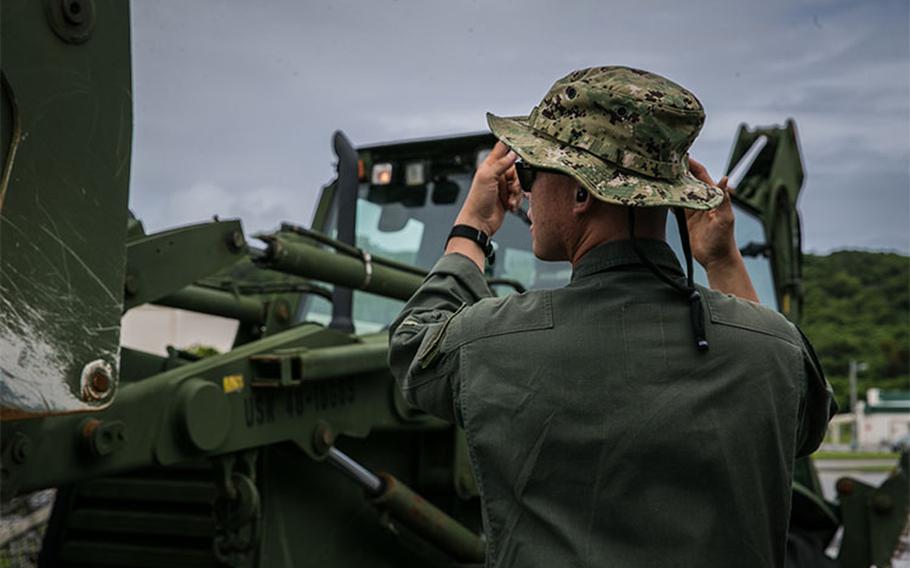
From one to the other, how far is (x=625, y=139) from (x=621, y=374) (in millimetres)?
352

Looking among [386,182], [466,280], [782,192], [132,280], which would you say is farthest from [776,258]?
[466,280]

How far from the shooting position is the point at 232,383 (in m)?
3.25

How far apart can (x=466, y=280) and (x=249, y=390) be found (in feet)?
5.28

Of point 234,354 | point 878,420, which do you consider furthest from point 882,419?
point 234,354

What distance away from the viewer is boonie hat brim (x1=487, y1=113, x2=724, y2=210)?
1.59 meters

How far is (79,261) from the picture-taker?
6.19 feet

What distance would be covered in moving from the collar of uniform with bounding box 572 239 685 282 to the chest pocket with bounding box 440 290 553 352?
0.25 feet

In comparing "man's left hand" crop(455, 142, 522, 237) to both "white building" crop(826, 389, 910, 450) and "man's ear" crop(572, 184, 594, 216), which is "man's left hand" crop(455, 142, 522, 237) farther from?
"white building" crop(826, 389, 910, 450)

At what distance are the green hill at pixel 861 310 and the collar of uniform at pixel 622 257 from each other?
98.7 ft

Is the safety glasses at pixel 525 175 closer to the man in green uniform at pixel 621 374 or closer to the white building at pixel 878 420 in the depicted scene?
the man in green uniform at pixel 621 374

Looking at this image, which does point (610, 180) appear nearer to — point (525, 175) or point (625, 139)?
point (625, 139)

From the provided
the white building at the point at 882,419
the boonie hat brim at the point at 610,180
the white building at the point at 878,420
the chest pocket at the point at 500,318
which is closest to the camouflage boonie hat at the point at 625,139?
the boonie hat brim at the point at 610,180

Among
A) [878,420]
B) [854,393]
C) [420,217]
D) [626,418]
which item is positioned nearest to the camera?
[626,418]

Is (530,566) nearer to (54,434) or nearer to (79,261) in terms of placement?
(79,261)
